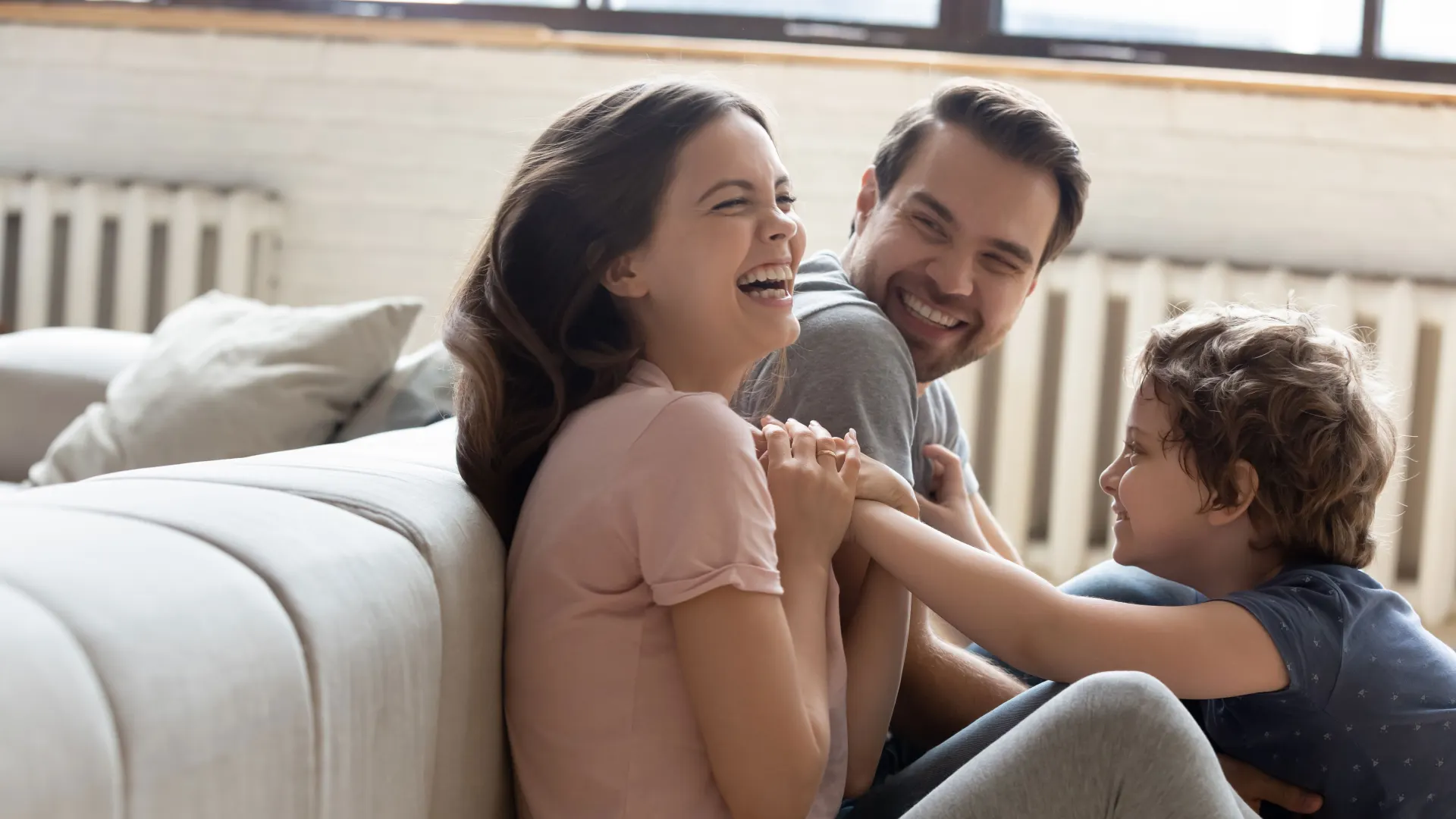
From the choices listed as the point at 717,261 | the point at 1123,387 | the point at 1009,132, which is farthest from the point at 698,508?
the point at 1123,387

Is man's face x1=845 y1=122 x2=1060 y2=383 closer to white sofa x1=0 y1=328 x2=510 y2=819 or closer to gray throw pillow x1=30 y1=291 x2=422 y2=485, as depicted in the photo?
white sofa x1=0 y1=328 x2=510 y2=819

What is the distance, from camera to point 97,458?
2.25m

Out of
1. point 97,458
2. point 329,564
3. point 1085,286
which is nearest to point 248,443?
point 97,458

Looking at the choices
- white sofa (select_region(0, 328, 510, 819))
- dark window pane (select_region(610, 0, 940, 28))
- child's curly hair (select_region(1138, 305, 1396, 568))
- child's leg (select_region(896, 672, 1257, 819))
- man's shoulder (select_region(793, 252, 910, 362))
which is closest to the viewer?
white sofa (select_region(0, 328, 510, 819))

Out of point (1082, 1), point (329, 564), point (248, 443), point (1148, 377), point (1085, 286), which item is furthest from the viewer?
point (1082, 1)

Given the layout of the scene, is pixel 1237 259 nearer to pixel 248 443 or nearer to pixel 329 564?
pixel 248 443

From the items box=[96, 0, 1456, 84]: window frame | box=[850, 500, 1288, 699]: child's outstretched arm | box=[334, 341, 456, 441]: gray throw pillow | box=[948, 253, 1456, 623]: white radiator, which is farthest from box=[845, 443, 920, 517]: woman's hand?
box=[96, 0, 1456, 84]: window frame

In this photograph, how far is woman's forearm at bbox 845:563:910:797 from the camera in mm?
1068

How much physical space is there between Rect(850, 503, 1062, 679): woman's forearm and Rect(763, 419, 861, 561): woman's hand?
0.03 metres

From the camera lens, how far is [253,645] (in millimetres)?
694

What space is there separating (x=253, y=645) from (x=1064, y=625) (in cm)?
67

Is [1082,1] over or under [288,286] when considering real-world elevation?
over

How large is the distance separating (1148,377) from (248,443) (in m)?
1.52

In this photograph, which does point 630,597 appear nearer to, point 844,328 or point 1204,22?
point 844,328
